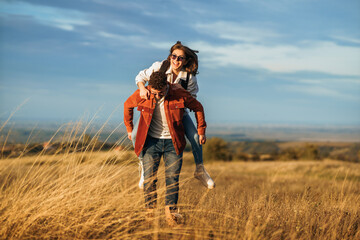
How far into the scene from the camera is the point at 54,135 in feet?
17.1

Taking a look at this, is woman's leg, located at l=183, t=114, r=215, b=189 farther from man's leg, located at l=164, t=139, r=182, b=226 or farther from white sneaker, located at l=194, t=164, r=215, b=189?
man's leg, located at l=164, t=139, r=182, b=226

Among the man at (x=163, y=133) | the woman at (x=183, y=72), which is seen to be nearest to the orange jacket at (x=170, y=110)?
the man at (x=163, y=133)

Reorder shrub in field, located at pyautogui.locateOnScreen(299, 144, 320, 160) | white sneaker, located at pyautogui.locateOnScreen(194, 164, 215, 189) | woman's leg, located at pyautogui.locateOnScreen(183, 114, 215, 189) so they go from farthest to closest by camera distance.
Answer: shrub in field, located at pyautogui.locateOnScreen(299, 144, 320, 160) < white sneaker, located at pyautogui.locateOnScreen(194, 164, 215, 189) < woman's leg, located at pyautogui.locateOnScreen(183, 114, 215, 189)

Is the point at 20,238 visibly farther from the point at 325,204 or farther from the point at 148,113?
the point at 325,204

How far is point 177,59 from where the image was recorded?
179 inches

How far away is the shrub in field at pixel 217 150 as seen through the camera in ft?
92.0

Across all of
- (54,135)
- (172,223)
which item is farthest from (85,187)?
(54,135)

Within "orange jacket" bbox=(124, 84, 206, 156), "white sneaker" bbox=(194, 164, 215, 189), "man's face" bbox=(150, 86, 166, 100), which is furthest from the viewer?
"white sneaker" bbox=(194, 164, 215, 189)

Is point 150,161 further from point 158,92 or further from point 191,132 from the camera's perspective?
point 158,92

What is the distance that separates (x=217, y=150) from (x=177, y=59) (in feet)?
80.0

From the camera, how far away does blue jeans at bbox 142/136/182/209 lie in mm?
4305

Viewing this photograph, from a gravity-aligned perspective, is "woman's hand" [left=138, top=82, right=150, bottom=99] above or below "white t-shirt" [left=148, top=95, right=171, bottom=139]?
above

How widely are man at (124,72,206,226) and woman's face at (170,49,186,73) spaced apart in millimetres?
310

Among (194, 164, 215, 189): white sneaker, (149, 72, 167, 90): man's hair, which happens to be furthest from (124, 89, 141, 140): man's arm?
(194, 164, 215, 189): white sneaker
